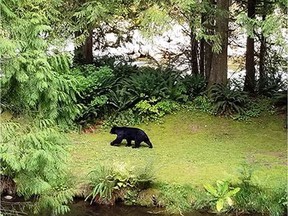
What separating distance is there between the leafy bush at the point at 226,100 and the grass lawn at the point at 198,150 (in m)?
0.25

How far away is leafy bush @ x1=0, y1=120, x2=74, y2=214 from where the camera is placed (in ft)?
16.1

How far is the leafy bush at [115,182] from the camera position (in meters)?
7.41

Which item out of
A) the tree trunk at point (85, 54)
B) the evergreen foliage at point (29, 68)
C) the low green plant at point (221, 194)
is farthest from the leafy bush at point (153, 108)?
the evergreen foliage at point (29, 68)

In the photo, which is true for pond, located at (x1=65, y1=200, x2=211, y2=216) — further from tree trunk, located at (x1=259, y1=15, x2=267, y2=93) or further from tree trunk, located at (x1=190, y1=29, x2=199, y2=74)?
tree trunk, located at (x1=190, y1=29, x2=199, y2=74)

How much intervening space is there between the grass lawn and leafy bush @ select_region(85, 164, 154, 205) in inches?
11.4

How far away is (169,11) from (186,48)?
435 centimetres

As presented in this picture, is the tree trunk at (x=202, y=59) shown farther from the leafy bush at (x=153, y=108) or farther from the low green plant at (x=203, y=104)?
the leafy bush at (x=153, y=108)

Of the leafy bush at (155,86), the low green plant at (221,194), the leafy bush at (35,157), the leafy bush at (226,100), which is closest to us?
the leafy bush at (35,157)

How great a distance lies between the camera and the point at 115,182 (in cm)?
745

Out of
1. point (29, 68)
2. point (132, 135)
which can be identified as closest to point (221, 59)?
point (132, 135)

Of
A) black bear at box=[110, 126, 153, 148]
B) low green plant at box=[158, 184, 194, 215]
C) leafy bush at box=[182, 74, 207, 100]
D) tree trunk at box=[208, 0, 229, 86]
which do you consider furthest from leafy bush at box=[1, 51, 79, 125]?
leafy bush at box=[182, 74, 207, 100]

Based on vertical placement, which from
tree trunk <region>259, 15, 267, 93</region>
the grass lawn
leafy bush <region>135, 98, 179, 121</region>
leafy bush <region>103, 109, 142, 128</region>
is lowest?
the grass lawn

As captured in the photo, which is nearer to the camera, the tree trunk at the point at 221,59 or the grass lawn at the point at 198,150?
the grass lawn at the point at 198,150

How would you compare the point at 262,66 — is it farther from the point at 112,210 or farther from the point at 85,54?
the point at 112,210
